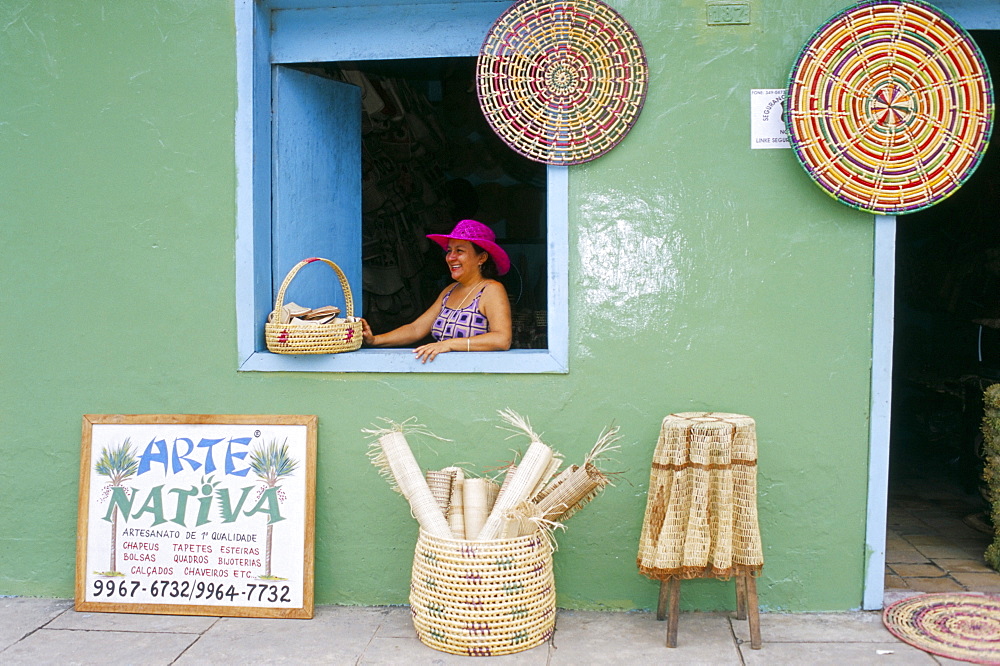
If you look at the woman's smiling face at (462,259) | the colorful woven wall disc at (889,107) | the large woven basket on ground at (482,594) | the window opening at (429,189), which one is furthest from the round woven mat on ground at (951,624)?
the window opening at (429,189)

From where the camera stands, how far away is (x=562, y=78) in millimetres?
3742

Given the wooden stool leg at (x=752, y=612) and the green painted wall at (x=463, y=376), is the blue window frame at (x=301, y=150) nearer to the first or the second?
the green painted wall at (x=463, y=376)

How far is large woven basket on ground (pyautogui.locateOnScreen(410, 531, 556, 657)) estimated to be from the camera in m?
3.34

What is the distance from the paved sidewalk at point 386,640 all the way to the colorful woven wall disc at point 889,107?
177cm

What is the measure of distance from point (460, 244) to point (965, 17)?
2.45 m

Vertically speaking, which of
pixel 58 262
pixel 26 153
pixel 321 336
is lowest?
pixel 321 336

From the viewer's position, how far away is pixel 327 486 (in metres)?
3.95

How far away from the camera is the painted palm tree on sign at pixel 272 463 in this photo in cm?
390

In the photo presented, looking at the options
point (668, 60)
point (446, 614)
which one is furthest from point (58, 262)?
point (668, 60)

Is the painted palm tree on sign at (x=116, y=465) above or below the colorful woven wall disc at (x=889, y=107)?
below

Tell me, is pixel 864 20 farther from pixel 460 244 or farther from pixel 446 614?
pixel 446 614

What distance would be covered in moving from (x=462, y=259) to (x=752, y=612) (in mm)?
2121

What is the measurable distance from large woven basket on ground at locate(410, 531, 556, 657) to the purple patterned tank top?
1.14m

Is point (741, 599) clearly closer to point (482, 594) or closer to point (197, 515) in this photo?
point (482, 594)
